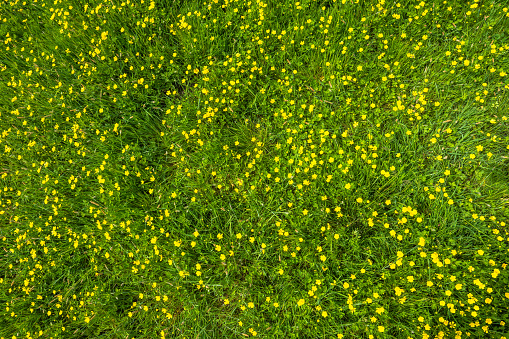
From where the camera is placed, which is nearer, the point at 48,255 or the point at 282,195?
the point at 282,195

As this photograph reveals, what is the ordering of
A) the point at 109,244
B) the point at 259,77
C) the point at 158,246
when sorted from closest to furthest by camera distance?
the point at 158,246 < the point at 109,244 < the point at 259,77

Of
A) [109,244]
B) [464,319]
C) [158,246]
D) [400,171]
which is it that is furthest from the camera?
[109,244]

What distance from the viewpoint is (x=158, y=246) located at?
9.12 ft

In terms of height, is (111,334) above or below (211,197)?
below

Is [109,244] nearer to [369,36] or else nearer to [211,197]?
[211,197]

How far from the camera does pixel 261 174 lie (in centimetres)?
288

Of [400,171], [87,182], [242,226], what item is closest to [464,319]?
[400,171]

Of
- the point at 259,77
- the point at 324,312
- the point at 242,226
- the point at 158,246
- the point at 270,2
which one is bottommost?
the point at 324,312

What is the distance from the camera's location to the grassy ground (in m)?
2.44

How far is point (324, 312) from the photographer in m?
2.28

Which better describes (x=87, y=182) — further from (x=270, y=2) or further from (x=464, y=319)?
(x=464, y=319)

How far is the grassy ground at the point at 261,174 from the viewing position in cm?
244

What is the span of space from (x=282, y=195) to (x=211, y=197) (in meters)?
0.75

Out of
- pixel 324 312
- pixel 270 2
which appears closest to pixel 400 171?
pixel 324 312
